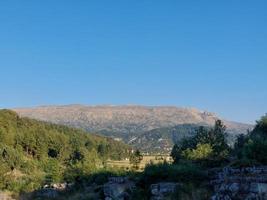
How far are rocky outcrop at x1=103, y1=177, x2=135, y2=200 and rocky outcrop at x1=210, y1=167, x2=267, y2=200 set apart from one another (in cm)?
611

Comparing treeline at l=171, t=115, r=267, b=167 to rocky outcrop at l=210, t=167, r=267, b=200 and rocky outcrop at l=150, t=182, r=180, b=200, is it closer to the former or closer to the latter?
rocky outcrop at l=210, t=167, r=267, b=200

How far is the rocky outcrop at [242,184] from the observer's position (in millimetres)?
27141

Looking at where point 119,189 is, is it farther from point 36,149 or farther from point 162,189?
point 36,149

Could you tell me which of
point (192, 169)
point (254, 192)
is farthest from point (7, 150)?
point (254, 192)

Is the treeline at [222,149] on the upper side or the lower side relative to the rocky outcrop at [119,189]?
upper

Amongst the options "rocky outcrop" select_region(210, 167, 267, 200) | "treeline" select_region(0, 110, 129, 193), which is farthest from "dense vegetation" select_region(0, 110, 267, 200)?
"rocky outcrop" select_region(210, 167, 267, 200)

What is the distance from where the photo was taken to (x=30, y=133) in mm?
133375

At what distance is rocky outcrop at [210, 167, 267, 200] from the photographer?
27141 mm

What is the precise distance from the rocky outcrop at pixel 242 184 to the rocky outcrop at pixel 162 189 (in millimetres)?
2403

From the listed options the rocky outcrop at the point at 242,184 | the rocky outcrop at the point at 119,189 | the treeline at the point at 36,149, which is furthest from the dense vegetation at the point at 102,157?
the rocky outcrop at the point at 242,184

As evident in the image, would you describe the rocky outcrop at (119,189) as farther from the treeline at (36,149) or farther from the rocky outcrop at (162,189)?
the treeline at (36,149)

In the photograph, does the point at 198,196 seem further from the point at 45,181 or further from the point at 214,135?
the point at 214,135

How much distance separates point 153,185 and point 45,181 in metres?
31.2

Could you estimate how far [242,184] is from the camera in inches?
1115
